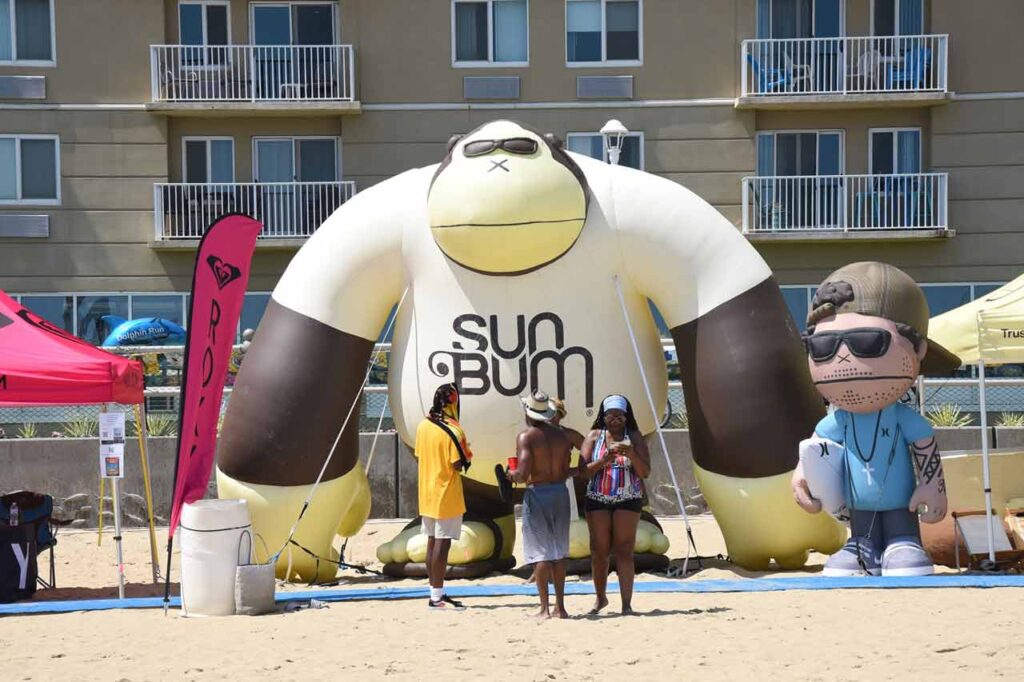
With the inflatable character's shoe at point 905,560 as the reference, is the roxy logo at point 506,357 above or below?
above

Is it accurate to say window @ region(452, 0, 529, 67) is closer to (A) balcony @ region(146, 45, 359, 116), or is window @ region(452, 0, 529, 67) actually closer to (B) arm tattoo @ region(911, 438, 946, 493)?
(A) balcony @ region(146, 45, 359, 116)

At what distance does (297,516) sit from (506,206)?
2.40m

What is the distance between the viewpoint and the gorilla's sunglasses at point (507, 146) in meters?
9.62

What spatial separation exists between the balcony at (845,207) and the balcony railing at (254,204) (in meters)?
6.15

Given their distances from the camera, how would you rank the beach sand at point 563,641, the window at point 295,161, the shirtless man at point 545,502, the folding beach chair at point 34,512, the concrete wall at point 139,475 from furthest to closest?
the window at point 295,161
the concrete wall at point 139,475
the folding beach chair at point 34,512
the shirtless man at point 545,502
the beach sand at point 563,641

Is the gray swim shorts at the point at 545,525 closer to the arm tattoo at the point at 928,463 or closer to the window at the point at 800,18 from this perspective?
the arm tattoo at the point at 928,463

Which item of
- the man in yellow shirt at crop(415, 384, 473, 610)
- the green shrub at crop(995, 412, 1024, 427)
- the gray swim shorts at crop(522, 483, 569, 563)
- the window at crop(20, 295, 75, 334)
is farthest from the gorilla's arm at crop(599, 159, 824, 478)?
the window at crop(20, 295, 75, 334)

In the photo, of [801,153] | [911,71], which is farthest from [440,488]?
[911,71]

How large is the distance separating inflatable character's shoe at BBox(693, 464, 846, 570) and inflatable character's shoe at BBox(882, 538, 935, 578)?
76cm

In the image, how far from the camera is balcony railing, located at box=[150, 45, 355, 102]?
74.7 feet

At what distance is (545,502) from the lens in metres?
8.04

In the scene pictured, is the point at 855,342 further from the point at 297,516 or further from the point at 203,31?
the point at 203,31

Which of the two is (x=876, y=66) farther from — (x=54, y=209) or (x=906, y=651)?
(x=906, y=651)

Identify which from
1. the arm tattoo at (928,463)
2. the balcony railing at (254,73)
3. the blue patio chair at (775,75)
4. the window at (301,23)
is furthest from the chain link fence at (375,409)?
the window at (301,23)
